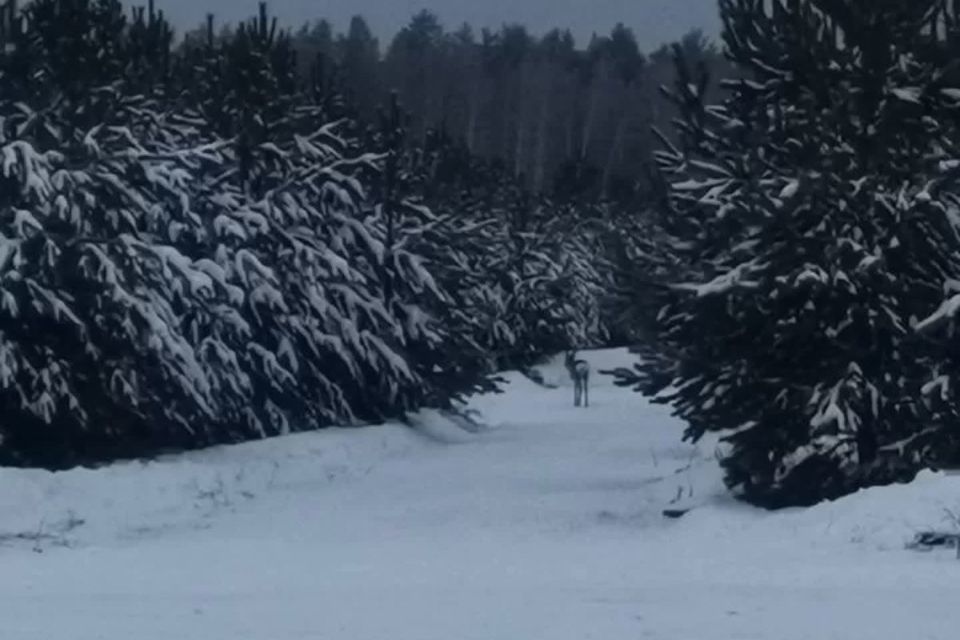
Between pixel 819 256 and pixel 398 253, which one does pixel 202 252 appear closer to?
pixel 398 253

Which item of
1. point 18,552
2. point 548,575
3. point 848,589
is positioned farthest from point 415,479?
point 848,589

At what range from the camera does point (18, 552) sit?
17719 mm

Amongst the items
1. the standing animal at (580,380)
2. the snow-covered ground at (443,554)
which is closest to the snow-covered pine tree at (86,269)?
the snow-covered ground at (443,554)

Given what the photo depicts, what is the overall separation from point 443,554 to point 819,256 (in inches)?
233

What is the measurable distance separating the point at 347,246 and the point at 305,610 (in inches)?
989

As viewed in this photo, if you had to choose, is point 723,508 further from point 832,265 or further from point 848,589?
point 848,589

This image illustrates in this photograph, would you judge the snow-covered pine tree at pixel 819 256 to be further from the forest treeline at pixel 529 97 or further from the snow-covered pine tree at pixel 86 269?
the forest treeline at pixel 529 97

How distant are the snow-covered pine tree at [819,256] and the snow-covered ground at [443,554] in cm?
121

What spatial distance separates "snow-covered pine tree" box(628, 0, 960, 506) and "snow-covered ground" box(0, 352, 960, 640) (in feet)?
3.97

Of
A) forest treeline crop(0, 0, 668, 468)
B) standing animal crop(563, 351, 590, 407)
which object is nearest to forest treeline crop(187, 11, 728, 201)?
standing animal crop(563, 351, 590, 407)

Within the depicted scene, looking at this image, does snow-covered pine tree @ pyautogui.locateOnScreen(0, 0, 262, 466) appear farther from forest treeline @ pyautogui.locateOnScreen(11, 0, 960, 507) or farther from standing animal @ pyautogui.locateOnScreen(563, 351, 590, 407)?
standing animal @ pyautogui.locateOnScreen(563, 351, 590, 407)

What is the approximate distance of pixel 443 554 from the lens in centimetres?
1753

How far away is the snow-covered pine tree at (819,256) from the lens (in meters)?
20.5

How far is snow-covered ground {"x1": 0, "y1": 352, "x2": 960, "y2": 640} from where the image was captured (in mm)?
11633
